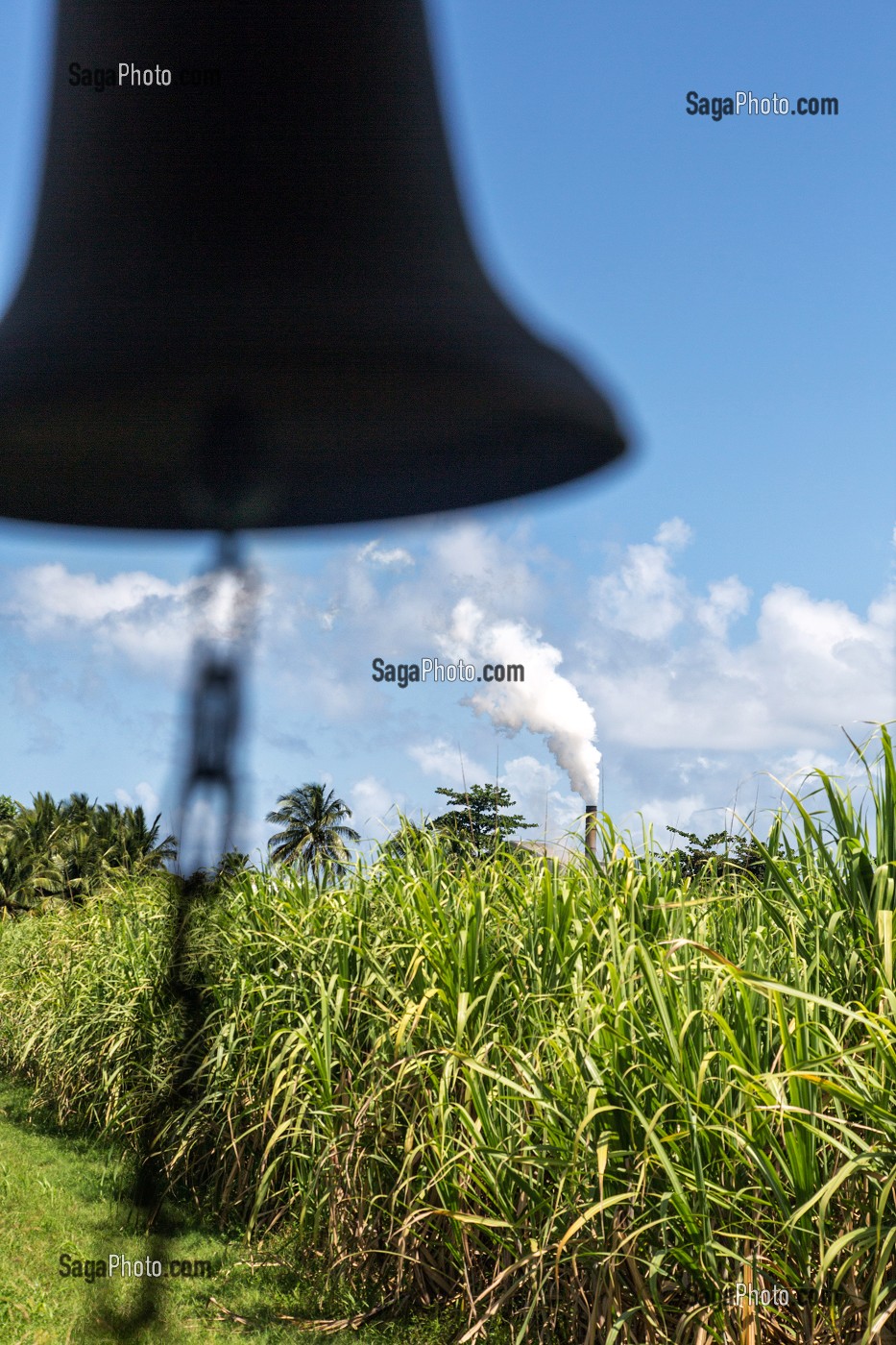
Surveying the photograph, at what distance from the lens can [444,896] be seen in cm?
345

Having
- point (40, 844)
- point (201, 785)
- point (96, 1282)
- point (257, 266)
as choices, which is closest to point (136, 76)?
point (257, 266)

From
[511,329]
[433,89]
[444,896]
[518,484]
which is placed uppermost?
[433,89]

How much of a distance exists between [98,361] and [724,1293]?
1850mm

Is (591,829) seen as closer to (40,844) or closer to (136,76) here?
(136,76)

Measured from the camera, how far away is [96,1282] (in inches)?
76.1

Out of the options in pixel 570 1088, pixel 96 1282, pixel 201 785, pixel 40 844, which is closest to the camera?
pixel 201 785

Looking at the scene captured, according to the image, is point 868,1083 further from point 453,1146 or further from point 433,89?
point 433,89

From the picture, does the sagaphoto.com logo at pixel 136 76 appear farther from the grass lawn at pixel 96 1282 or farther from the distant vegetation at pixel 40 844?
the distant vegetation at pixel 40 844

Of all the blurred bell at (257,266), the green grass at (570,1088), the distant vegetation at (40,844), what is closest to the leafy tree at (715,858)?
the green grass at (570,1088)

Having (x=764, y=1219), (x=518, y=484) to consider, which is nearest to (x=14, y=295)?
(x=518, y=484)

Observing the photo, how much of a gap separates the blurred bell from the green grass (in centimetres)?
91

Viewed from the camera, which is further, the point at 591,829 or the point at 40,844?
the point at 40,844

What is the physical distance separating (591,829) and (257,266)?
2291mm

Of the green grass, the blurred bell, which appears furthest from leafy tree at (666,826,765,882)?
the blurred bell
